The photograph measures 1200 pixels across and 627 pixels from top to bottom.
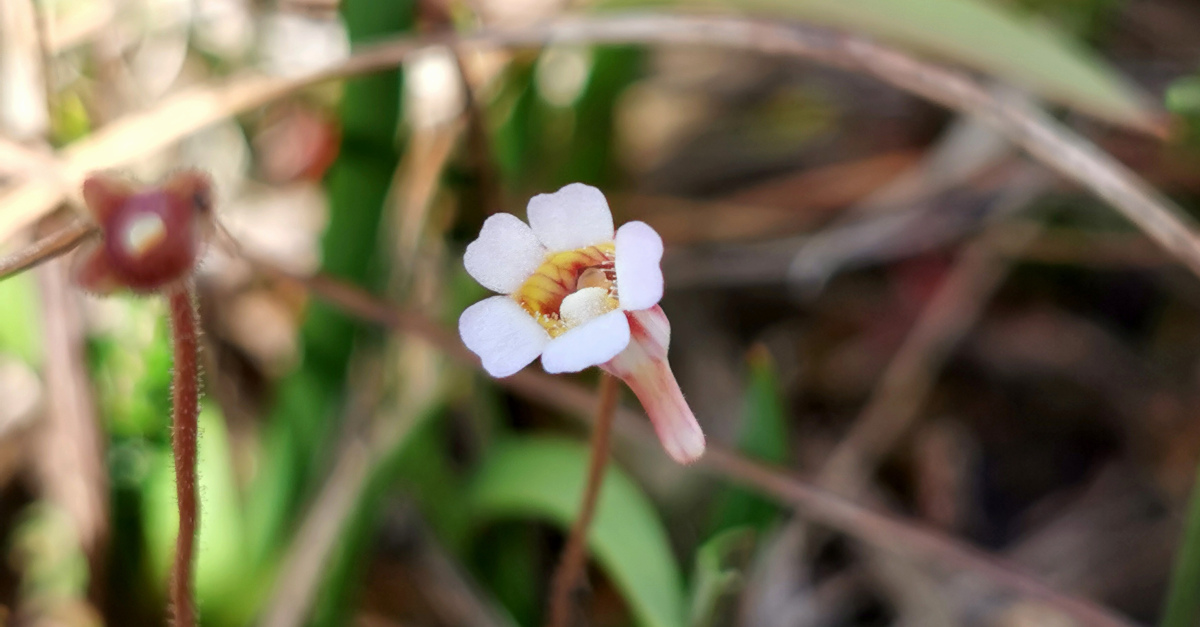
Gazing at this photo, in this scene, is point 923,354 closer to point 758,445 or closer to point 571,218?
point 758,445

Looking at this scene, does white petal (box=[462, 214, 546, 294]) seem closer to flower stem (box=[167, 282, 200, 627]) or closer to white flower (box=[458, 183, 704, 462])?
white flower (box=[458, 183, 704, 462])

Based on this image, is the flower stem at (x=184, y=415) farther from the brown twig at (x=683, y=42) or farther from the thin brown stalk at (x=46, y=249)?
the brown twig at (x=683, y=42)

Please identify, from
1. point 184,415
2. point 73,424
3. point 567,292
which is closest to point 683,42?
point 567,292

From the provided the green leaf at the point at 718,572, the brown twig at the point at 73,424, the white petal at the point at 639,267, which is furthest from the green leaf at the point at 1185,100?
the brown twig at the point at 73,424

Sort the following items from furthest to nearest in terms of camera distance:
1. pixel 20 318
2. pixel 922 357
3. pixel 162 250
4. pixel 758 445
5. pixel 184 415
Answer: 1. pixel 922 357
2. pixel 20 318
3. pixel 758 445
4. pixel 184 415
5. pixel 162 250

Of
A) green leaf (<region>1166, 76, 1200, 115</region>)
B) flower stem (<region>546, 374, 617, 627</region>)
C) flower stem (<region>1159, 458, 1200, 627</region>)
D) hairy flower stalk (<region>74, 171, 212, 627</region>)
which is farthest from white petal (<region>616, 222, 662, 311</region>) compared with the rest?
green leaf (<region>1166, 76, 1200, 115</region>)

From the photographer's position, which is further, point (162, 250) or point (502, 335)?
point (502, 335)

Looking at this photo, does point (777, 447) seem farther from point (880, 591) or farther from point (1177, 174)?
point (1177, 174)
